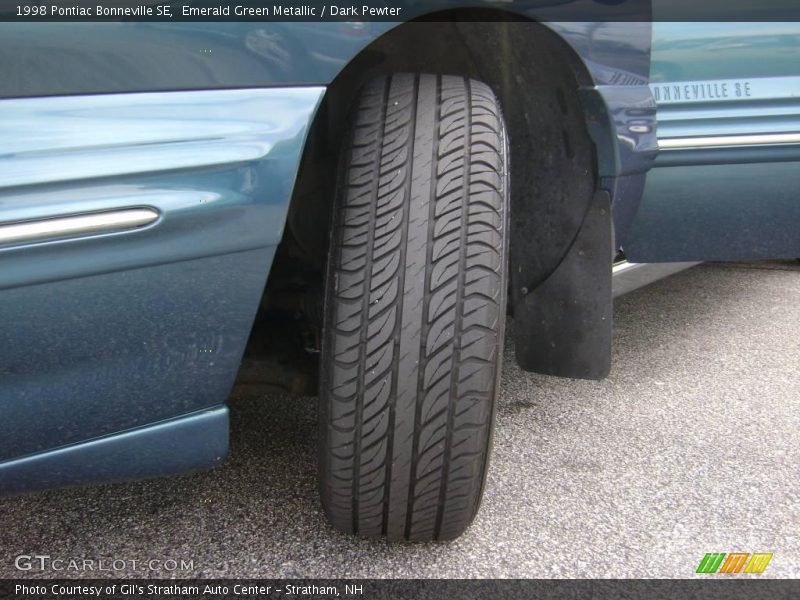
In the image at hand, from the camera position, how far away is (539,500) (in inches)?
63.9

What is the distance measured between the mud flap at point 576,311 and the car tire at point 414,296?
437 mm

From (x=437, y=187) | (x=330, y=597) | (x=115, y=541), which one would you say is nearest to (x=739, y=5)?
(x=437, y=187)

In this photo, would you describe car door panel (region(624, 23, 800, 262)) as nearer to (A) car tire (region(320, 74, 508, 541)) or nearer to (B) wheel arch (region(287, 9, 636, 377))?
(B) wheel arch (region(287, 9, 636, 377))

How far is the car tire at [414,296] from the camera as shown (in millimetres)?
1227

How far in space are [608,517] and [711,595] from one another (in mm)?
256

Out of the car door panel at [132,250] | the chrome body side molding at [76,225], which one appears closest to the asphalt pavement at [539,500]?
the car door panel at [132,250]

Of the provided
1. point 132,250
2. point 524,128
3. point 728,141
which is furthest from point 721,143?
point 132,250

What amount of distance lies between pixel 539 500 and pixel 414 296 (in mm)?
623

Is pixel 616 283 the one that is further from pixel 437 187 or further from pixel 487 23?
pixel 437 187

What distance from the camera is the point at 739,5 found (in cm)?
174

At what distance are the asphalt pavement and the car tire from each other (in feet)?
0.77

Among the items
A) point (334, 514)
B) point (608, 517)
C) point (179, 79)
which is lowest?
point (608, 517)

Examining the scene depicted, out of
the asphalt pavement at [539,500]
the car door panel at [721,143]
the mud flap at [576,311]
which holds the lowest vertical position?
the asphalt pavement at [539,500]

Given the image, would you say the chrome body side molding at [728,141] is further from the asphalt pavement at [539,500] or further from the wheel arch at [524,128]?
the asphalt pavement at [539,500]
